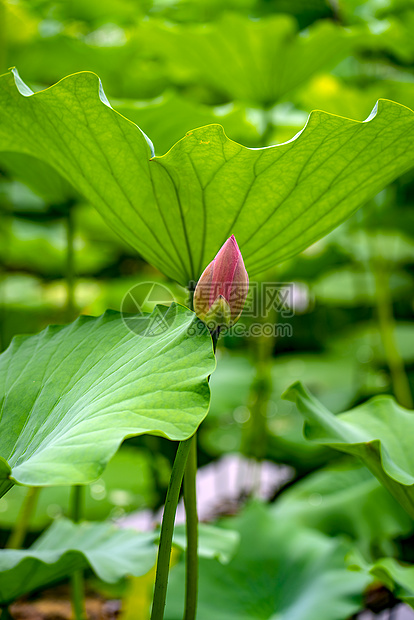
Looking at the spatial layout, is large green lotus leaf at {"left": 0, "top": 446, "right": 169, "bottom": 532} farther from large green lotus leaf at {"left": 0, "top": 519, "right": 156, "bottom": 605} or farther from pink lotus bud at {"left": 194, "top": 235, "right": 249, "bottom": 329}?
pink lotus bud at {"left": 194, "top": 235, "right": 249, "bottom": 329}

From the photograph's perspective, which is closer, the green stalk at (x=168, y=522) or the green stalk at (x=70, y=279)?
the green stalk at (x=168, y=522)

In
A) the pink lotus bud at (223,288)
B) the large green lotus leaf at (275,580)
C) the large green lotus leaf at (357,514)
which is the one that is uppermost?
A: the pink lotus bud at (223,288)

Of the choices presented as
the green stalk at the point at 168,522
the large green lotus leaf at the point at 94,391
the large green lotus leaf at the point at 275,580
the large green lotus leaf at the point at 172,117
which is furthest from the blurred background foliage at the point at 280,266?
the green stalk at the point at 168,522

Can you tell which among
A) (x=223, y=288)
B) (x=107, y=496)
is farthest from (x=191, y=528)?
(x=107, y=496)

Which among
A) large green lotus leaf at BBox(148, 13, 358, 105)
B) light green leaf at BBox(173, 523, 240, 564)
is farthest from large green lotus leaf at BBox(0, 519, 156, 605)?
large green lotus leaf at BBox(148, 13, 358, 105)

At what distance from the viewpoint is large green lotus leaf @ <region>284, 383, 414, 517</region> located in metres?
0.44

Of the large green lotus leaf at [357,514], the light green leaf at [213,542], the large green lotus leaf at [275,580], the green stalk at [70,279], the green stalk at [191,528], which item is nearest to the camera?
the green stalk at [191,528]

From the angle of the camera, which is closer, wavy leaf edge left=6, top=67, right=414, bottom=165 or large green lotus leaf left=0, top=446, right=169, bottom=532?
wavy leaf edge left=6, top=67, right=414, bottom=165

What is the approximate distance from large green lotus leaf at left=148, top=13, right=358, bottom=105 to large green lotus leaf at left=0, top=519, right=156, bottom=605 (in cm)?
77

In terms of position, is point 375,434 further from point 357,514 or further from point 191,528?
point 357,514

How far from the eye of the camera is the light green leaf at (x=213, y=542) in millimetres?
557

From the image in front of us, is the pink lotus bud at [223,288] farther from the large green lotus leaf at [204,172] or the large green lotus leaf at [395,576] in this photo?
the large green lotus leaf at [395,576]

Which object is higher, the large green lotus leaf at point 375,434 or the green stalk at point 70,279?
the green stalk at point 70,279

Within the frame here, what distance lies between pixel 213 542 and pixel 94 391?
309 mm
